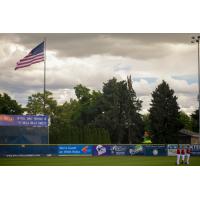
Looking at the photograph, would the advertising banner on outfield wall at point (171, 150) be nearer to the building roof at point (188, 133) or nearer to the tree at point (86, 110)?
the building roof at point (188, 133)

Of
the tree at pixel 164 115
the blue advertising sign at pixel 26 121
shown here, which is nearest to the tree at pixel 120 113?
the tree at pixel 164 115

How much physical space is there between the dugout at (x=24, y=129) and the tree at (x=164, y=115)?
41.6 feet

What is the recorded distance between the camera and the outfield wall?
89.8ft

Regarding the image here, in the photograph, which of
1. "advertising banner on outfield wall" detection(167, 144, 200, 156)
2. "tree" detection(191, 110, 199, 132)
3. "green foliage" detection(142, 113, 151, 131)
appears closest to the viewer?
"advertising banner on outfield wall" detection(167, 144, 200, 156)

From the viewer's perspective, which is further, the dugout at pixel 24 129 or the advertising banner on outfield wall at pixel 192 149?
the advertising banner on outfield wall at pixel 192 149

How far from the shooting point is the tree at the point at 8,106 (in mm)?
35469

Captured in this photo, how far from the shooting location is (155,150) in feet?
95.0

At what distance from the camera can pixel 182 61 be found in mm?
33281

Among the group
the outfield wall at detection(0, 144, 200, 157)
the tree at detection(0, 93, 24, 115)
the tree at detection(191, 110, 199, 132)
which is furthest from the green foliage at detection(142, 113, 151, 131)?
the outfield wall at detection(0, 144, 200, 157)

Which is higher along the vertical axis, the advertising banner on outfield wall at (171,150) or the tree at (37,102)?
the tree at (37,102)

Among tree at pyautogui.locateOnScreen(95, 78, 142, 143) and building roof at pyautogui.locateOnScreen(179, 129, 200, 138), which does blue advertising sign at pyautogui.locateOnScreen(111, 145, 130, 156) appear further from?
building roof at pyautogui.locateOnScreen(179, 129, 200, 138)

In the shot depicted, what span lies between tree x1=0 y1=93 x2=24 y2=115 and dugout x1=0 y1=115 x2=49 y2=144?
7462 mm

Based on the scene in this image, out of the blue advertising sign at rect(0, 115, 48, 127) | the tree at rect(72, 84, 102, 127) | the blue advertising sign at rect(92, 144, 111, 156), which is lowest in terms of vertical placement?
the blue advertising sign at rect(92, 144, 111, 156)
